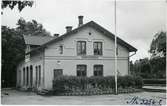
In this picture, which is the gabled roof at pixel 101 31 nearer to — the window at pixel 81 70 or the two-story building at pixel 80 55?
the two-story building at pixel 80 55

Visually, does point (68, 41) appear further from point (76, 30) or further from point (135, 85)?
point (135, 85)

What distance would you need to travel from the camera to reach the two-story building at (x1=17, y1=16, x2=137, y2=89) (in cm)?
2909

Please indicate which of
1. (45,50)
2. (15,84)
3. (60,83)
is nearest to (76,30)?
(45,50)

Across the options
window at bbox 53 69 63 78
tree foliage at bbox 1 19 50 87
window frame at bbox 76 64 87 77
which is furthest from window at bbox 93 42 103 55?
tree foliage at bbox 1 19 50 87

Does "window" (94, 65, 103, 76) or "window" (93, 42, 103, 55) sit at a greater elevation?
"window" (93, 42, 103, 55)

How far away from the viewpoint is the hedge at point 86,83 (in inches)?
1032

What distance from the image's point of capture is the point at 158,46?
172 feet

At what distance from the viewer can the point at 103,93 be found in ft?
85.4

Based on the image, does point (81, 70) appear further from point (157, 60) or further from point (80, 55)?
point (157, 60)

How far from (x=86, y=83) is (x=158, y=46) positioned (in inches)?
1102

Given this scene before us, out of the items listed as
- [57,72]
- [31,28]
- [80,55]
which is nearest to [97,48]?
[80,55]

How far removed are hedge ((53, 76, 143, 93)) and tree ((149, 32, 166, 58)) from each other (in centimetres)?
2375

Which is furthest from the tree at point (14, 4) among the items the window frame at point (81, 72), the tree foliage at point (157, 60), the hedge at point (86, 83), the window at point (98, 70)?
the tree foliage at point (157, 60)

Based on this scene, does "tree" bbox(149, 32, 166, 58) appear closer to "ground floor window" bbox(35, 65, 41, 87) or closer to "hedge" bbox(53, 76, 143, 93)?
"hedge" bbox(53, 76, 143, 93)
